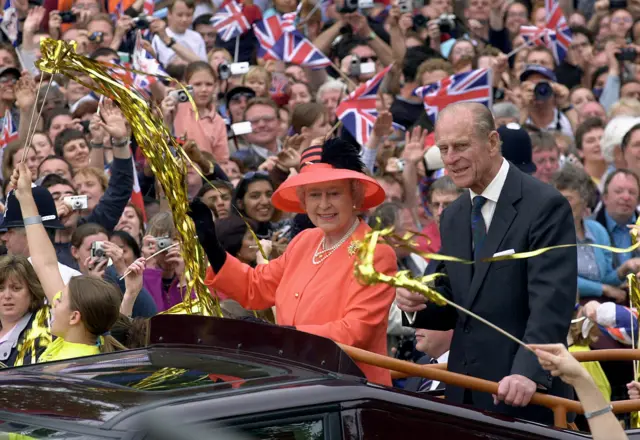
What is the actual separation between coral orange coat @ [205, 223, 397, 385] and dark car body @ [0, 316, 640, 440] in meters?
0.60

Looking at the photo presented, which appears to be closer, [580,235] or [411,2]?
[580,235]

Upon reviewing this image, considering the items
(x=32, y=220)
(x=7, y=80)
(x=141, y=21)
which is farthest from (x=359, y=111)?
(x=32, y=220)

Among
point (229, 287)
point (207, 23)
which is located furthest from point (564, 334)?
point (207, 23)

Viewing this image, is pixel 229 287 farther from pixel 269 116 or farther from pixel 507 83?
pixel 507 83

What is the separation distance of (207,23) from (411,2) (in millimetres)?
2838

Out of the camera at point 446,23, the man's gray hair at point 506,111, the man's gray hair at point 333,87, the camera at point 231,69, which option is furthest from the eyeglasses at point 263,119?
the camera at point 446,23

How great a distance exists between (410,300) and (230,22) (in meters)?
9.85

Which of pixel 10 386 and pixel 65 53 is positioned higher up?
pixel 65 53

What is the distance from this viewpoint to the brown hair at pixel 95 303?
5.47 meters

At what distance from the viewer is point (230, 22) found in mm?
14297

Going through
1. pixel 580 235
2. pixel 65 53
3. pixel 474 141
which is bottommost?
pixel 580 235

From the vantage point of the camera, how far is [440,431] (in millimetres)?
4000

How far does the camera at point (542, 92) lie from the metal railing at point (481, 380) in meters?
7.64

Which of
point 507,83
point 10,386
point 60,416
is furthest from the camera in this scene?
point 507,83
